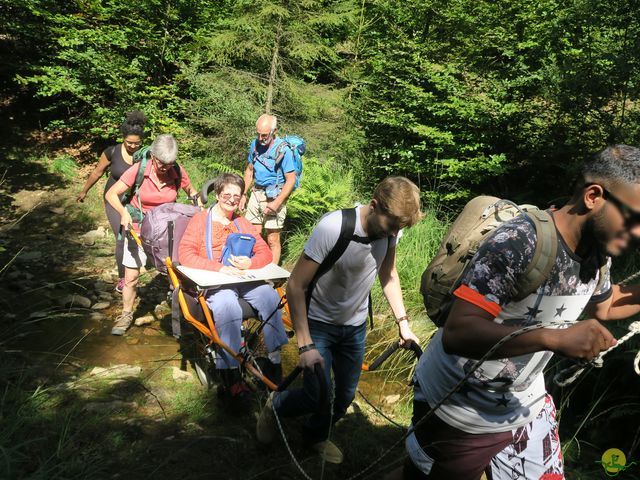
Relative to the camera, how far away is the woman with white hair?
4836 mm

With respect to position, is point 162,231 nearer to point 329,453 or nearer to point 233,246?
point 233,246

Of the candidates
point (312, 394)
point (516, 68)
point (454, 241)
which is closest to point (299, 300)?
point (312, 394)

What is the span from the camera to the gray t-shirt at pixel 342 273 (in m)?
2.91

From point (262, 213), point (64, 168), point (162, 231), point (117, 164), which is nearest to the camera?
point (162, 231)

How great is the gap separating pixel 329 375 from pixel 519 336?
1.75 m

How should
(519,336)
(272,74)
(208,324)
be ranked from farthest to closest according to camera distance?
(272,74)
(208,324)
(519,336)

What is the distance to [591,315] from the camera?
229 cm

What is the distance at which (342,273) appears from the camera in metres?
3.06

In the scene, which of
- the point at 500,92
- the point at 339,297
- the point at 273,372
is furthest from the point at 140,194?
the point at 500,92

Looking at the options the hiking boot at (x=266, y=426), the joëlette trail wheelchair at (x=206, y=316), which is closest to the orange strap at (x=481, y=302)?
the joëlette trail wheelchair at (x=206, y=316)

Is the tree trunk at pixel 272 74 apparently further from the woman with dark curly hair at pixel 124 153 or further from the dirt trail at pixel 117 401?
the woman with dark curly hair at pixel 124 153

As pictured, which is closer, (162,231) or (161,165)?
(162,231)

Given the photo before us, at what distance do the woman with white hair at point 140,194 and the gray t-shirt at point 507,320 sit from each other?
137 inches

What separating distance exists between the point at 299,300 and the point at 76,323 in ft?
12.0
